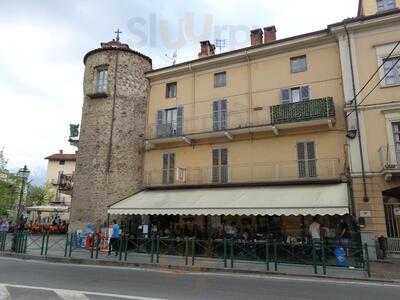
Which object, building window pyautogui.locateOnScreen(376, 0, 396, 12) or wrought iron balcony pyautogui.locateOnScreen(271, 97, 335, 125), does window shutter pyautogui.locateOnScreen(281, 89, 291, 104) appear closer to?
wrought iron balcony pyautogui.locateOnScreen(271, 97, 335, 125)

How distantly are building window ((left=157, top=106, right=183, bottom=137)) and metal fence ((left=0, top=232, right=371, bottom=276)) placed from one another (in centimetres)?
768

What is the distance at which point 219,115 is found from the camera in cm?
2202

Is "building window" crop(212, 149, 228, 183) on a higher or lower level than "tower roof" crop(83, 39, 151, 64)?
lower

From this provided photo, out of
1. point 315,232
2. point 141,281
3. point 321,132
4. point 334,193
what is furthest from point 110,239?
point 321,132

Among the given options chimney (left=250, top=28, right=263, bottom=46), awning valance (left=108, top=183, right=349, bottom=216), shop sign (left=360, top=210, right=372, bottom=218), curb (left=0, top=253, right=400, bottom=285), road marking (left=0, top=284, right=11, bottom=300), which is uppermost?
chimney (left=250, top=28, right=263, bottom=46)

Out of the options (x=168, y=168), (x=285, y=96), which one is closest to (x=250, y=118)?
(x=285, y=96)

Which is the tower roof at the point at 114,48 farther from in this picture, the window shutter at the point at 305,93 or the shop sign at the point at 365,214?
the shop sign at the point at 365,214

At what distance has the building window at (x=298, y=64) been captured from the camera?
20406mm

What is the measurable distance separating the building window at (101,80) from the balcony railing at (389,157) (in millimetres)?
16404

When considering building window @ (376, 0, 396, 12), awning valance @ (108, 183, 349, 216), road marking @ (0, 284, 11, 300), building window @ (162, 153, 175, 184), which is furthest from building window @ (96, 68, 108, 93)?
road marking @ (0, 284, 11, 300)

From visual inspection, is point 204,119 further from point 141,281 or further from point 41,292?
point 41,292

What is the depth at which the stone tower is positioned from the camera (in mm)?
22859

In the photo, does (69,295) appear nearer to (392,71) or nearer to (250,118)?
(250,118)

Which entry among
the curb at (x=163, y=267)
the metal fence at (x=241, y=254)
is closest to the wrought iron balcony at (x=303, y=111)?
the metal fence at (x=241, y=254)
